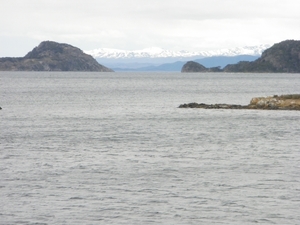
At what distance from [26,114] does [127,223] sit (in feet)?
197

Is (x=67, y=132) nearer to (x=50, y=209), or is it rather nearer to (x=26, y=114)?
(x=26, y=114)

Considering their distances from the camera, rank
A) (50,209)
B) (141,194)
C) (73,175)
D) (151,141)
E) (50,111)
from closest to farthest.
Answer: (50,209), (141,194), (73,175), (151,141), (50,111)

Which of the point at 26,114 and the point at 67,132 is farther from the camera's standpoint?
the point at 26,114

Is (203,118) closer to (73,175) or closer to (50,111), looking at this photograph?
(50,111)

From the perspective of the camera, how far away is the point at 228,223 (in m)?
24.6

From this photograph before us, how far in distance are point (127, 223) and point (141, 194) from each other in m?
4.77

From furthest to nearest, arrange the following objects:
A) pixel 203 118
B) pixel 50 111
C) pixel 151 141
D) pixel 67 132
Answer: pixel 50 111
pixel 203 118
pixel 67 132
pixel 151 141

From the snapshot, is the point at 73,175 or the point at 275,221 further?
the point at 73,175

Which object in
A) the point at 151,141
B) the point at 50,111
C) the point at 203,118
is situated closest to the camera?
the point at 151,141

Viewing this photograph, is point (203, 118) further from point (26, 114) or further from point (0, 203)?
point (0, 203)

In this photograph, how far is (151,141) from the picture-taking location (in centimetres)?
5066

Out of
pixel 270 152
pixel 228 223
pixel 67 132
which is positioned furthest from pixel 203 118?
pixel 228 223

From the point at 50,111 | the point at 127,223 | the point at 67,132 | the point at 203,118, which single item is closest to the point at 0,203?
the point at 127,223

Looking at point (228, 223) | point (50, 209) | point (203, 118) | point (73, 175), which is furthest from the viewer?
point (203, 118)
